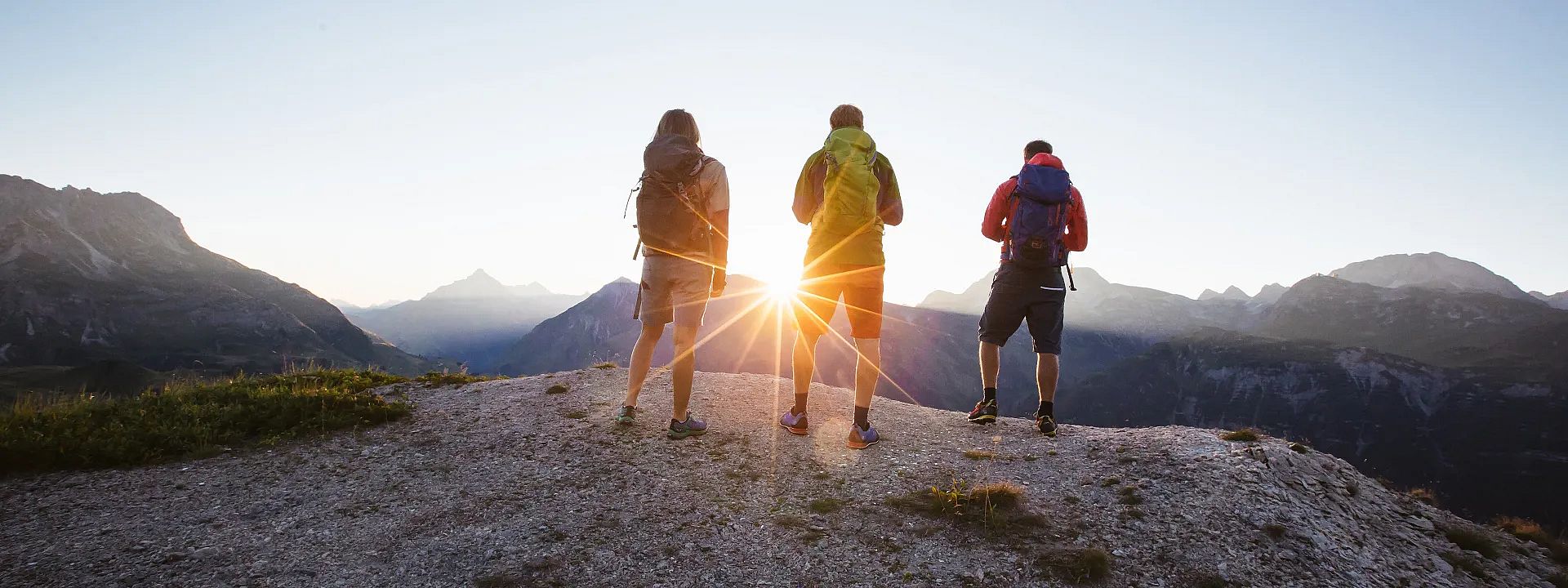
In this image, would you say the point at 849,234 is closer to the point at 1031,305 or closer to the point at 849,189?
the point at 849,189

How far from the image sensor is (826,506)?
6312mm

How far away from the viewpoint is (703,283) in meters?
7.88

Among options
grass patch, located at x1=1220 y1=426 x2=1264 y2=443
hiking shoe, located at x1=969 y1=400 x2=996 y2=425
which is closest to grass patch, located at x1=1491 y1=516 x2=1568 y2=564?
grass patch, located at x1=1220 y1=426 x2=1264 y2=443

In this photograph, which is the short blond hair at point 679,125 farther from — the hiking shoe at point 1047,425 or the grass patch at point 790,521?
the hiking shoe at point 1047,425

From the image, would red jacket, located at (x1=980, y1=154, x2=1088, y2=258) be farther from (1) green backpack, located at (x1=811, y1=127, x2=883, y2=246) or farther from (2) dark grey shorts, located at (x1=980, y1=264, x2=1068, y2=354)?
(1) green backpack, located at (x1=811, y1=127, x2=883, y2=246)

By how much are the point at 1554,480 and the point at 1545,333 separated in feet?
351

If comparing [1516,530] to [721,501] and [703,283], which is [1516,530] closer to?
A: [721,501]

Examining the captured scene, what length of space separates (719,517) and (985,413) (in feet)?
17.1

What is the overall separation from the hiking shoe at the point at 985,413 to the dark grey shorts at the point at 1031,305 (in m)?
1.17

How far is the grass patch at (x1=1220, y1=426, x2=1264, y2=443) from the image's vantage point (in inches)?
313

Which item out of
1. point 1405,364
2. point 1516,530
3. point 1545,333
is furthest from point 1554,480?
point 1516,530

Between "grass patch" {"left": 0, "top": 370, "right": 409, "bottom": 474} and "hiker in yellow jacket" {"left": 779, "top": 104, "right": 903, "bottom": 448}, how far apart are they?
662 cm

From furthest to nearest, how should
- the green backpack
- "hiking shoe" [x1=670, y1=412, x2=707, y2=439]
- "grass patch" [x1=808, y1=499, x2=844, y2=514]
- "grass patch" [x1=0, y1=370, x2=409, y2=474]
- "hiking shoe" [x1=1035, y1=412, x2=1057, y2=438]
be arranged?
1. "hiking shoe" [x1=1035, y1=412, x2=1057, y2=438]
2. "hiking shoe" [x1=670, y1=412, x2=707, y2=439]
3. the green backpack
4. "grass patch" [x1=0, y1=370, x2=409, y2=474]
5. "grass patch" [x1=808, y1=499, x2=844, y2=514]

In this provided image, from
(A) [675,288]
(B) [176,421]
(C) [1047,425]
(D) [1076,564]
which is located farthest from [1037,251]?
(B) [176,421]
